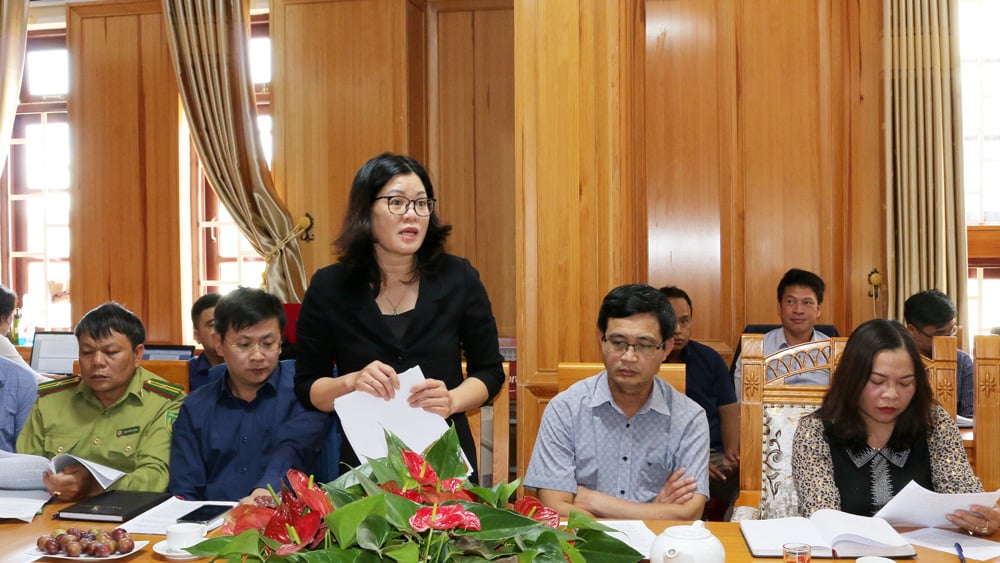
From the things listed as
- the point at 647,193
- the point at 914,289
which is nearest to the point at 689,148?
the point at 647,193

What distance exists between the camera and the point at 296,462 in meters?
2.25

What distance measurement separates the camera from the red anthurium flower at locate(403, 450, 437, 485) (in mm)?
1126

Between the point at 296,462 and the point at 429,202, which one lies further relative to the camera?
the point at 296,462

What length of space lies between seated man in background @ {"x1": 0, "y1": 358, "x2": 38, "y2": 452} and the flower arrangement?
79.3 inches

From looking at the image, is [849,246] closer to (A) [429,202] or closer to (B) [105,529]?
(A) [429,202]

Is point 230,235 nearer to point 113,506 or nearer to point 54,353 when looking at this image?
point 54,353

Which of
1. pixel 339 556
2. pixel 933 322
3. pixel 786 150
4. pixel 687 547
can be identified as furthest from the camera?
pixel 786 150

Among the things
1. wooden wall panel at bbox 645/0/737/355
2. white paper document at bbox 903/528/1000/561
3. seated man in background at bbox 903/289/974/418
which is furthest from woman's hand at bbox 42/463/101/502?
wooden wall panel at bbox 645/0/737/355

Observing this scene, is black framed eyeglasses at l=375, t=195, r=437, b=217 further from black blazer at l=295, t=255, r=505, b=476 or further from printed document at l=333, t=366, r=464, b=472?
printed document at l=333, t=366, r=464, b=472

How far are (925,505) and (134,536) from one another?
4.87 ft

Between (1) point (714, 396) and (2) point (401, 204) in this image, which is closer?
(2) point (401, 204)

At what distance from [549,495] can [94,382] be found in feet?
4.03

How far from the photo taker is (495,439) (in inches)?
86.3

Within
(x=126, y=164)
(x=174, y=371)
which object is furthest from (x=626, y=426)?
(x=126, y=164)
